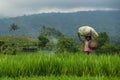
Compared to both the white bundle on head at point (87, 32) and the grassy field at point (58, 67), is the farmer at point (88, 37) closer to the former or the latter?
the white bundle on head at point (87, 32)

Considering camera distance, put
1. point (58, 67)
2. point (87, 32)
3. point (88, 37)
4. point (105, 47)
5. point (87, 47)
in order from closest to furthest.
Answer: point (58, 67)
point (87, 47)
point (87, 32)
point (88, 37)
point (105, 47)

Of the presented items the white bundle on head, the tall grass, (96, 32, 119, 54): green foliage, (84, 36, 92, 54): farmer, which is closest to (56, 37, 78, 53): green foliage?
(84, 36, 92, 54): farmer

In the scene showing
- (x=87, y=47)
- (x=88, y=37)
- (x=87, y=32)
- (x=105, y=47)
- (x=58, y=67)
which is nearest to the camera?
(x=58, y=67)

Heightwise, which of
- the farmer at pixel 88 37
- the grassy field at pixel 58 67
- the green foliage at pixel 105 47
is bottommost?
the green foliage at pixel 105 47

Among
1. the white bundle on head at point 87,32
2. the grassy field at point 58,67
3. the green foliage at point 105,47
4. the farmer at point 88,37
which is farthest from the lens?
the green foliage at point 105,47

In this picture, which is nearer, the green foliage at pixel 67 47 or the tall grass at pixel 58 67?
the tall grass at pixel 58 67

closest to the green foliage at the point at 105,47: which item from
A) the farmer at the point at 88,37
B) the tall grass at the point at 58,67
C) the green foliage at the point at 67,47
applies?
the farmer at the point at 88,37

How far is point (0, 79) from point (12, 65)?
1259 millimetres

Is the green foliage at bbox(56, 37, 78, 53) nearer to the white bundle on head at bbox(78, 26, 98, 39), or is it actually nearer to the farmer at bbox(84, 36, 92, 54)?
the farmer at bbox(84, 36, 92, 54)

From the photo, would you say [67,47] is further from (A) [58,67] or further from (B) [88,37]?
(A) [58,67]

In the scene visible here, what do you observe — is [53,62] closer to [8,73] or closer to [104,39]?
[8,73]

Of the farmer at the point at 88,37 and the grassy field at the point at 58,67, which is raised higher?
the farmer at the point at 88,37

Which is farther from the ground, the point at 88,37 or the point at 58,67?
the point at 88,37

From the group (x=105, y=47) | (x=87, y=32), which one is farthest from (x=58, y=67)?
(x=105, y=47)
